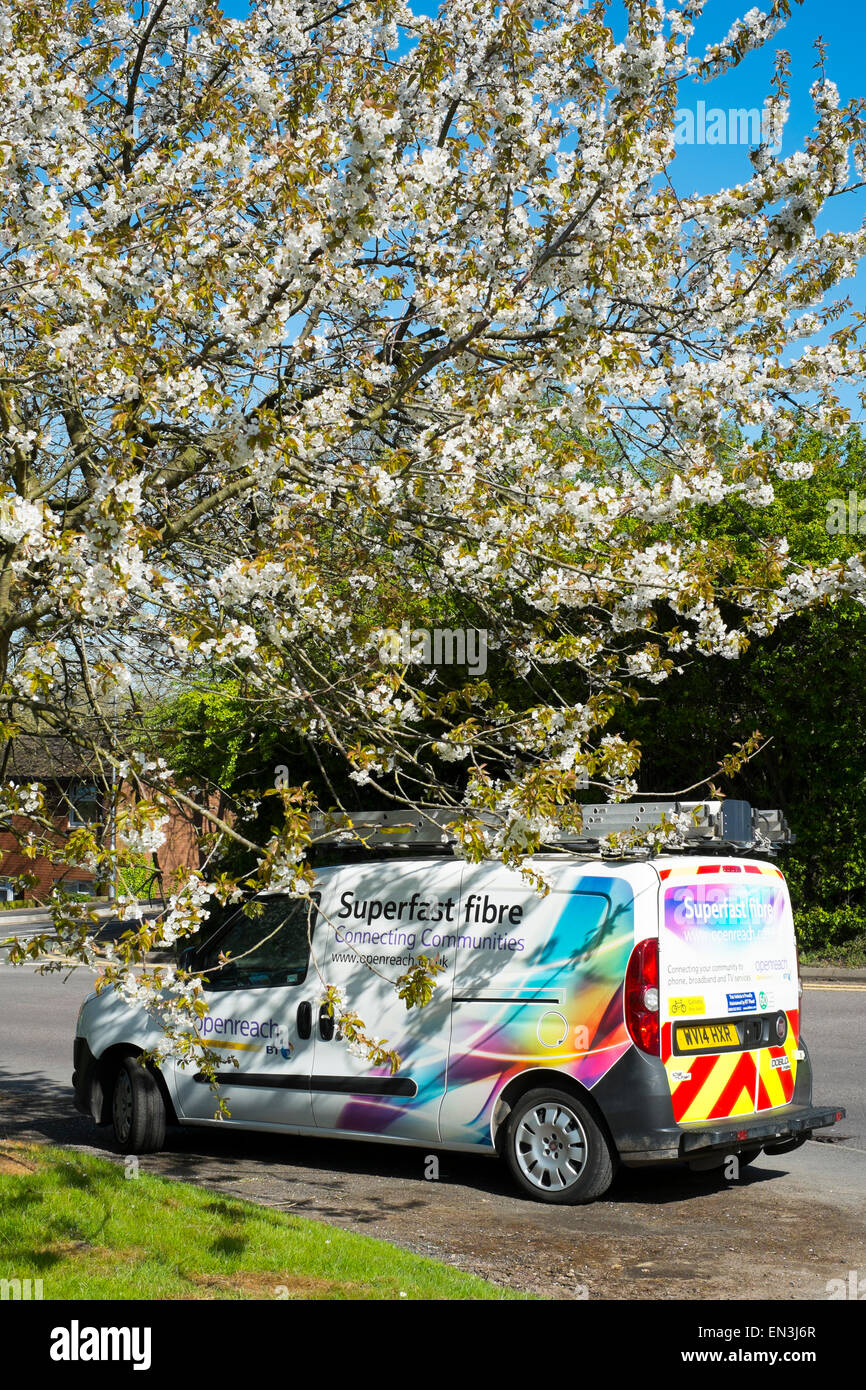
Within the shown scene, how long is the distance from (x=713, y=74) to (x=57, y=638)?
14.7 ft

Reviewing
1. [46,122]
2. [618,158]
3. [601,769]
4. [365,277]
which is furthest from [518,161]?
[601,769]

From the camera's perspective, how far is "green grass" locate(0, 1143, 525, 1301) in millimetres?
4770

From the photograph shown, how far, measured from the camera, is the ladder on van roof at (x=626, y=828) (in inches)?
257

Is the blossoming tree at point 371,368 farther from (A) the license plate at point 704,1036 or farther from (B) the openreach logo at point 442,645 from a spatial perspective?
(A) the license plate at point 704,1036

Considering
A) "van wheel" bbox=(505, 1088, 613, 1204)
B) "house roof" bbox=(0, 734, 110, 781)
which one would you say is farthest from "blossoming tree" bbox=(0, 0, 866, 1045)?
"van wheel" bbox=(505, 1088, 613, 1204)

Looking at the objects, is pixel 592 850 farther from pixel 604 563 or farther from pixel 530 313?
pixel 530 313

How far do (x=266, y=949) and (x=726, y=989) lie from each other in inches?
108

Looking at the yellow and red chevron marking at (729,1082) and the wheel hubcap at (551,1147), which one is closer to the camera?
the yellow and red chevron marking at (729,1082)

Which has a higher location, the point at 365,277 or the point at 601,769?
the point at 365,277

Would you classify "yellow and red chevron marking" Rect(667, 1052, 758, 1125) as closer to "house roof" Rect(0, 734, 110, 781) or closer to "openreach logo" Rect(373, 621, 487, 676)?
"openreach logo" Rect(373, 621, 487, 676)

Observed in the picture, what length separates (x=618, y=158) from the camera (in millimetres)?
5453

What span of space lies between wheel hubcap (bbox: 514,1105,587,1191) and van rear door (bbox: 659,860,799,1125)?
0.55 m

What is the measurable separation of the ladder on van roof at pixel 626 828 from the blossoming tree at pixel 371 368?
0.69 ft
